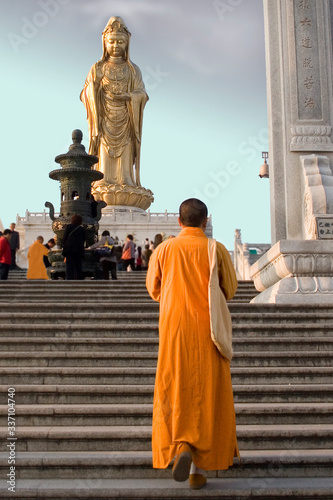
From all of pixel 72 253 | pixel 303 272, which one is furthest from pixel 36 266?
pixel 303 272

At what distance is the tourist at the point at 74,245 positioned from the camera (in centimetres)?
857

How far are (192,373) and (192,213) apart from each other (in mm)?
820

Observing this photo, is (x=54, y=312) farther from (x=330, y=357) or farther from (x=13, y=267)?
(x=13, y=267)

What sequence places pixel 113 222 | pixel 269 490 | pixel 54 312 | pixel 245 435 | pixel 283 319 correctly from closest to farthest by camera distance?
pixel 269 490 → pixel 245 435 → pixel 283 319 → pixel 54 312 → pixel 113 222

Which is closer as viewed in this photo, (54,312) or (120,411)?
(120,411)

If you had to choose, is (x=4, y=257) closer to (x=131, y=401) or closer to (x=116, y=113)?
(x=131, y=401)

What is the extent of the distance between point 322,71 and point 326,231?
2.12 metres

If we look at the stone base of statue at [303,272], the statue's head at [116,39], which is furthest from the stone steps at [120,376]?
the statue's head at [116,39]

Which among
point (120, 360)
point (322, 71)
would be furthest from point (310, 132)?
point (120, 360)

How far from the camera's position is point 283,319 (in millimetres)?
5445

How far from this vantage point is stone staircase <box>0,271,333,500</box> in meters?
3.24

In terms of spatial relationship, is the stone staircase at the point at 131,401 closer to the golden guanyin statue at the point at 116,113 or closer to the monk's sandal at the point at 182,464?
the monk's sandal at the point at 182,464

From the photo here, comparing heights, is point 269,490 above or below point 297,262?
below

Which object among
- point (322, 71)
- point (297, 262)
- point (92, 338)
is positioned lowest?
point (92, 338)
